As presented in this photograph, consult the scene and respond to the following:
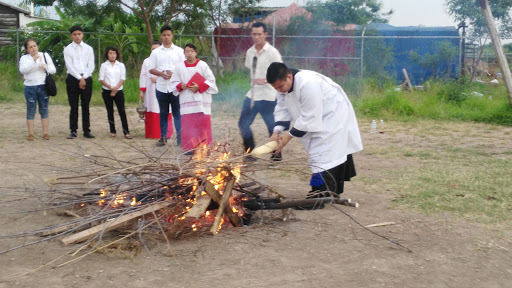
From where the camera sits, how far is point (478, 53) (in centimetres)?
1772

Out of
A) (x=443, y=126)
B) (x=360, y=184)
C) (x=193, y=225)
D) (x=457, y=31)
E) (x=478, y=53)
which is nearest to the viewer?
(x=193, y=225)

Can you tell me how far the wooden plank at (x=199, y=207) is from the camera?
5.08 m

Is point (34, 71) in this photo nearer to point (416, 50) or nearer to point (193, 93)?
point (193, 93)

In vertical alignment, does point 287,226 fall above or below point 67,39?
below

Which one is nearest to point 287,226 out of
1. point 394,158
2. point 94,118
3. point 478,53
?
point 394,158

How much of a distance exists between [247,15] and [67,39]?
6876 mm

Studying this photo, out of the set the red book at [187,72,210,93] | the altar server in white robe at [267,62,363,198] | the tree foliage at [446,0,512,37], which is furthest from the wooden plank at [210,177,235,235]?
the tree foliage at [446,0,512,37]

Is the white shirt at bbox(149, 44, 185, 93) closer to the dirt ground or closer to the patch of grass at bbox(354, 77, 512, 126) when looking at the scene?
the dirt ground

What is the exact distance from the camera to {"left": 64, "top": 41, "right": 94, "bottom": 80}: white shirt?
1079 cm

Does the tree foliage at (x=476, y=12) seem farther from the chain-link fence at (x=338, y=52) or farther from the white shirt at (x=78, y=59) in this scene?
the white shirt at (x=78, y=59)

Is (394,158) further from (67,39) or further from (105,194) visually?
(67,39)

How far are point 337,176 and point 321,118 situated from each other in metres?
0.70

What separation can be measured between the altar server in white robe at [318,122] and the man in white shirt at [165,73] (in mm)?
3914

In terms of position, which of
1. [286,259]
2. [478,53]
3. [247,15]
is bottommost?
[286,259]
